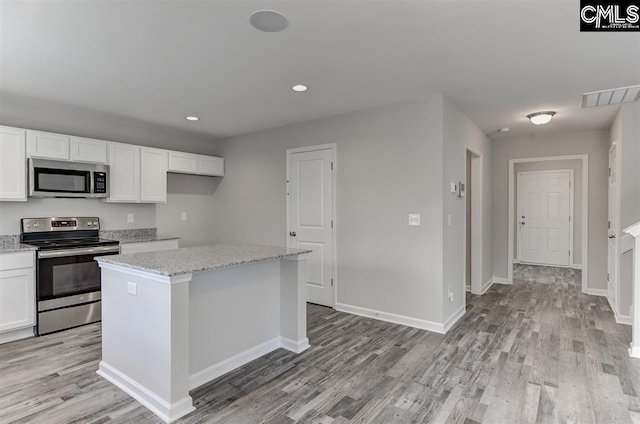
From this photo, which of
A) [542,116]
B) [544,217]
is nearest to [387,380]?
[542,116]

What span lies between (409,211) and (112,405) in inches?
119

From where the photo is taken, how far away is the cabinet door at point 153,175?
15.1ft

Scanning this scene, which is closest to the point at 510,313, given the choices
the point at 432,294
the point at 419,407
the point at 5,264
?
the point at 432,294

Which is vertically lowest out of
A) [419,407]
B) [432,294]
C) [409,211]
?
[419,407]

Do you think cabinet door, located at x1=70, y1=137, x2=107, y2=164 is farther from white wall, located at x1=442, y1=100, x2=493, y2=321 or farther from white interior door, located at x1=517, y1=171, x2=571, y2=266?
white interior door, located at x1=517, y1=171, x2=571, y2=266

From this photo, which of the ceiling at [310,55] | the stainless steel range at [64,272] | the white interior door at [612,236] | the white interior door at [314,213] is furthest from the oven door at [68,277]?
the white interior door at [612,236]

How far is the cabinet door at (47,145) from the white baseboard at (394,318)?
362 cm

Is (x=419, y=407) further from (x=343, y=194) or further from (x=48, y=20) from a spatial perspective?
(x=48, y=20)

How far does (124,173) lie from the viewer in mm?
4410

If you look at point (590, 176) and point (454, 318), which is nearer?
point (454, 318)

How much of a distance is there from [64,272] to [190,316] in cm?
213

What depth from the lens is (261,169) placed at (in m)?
5.14

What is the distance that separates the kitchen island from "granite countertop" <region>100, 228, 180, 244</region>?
176 centimetres

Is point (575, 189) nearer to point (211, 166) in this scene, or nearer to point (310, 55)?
point (310, 55)
